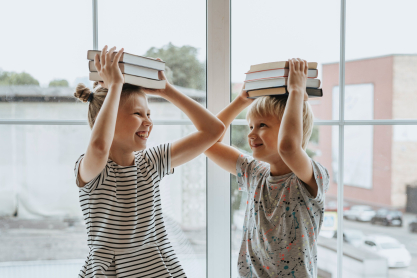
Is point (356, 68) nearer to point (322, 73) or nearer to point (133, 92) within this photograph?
point (322, 73)

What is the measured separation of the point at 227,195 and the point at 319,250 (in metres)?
0.51

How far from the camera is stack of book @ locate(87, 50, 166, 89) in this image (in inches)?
41.3

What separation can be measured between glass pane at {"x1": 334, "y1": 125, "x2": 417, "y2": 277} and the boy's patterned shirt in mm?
420

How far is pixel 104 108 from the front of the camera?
1010mm

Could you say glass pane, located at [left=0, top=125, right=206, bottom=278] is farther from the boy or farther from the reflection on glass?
the reflection on glass

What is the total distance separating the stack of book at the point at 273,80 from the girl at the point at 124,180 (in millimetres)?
202

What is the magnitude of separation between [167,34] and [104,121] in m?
0.62

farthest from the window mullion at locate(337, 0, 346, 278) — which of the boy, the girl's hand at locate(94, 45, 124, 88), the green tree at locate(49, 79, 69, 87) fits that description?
the green tree at locate(49, 79, 69, 87)

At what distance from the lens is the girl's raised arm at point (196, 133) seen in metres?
1.21

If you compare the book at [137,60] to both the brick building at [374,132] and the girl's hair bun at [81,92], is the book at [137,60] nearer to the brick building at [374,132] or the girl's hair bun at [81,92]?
the girl's hair bun at [81,92]

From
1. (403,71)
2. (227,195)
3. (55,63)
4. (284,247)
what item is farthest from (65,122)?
(403,71)

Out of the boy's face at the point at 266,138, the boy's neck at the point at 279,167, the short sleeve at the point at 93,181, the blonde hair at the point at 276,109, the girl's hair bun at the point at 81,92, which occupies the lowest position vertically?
the short sleeve at the point at 93,181

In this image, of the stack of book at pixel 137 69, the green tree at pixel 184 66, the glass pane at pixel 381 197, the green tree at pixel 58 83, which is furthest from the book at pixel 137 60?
the glass pane at pixel 381 197

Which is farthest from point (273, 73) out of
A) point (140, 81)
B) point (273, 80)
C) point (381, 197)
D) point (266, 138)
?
point (381, 197)
